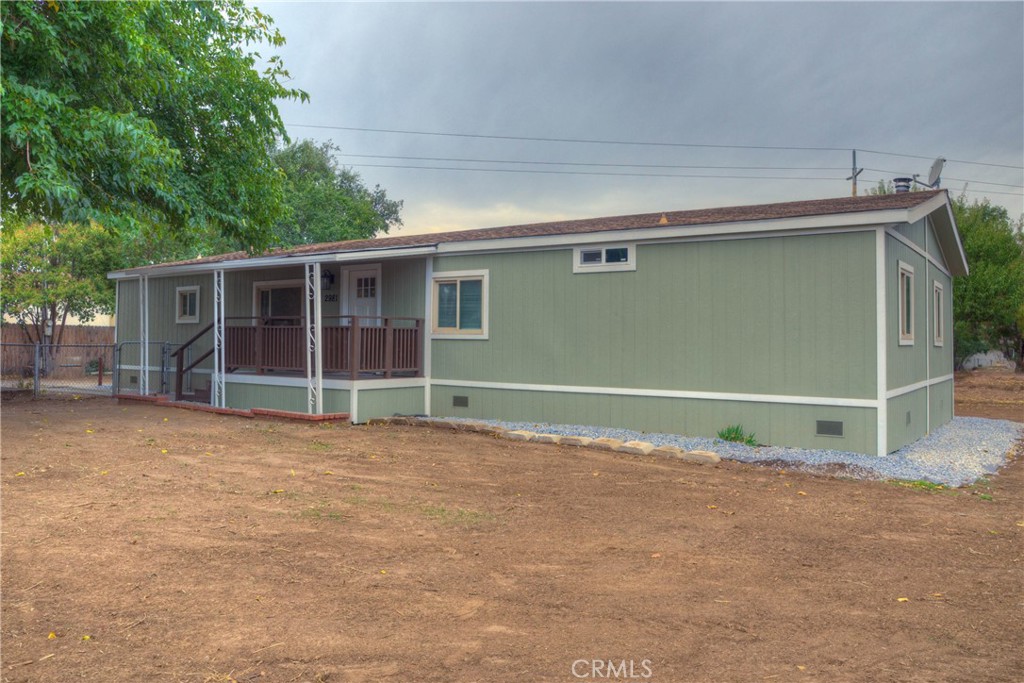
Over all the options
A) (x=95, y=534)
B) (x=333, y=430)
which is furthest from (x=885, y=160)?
(x=95, y=534)

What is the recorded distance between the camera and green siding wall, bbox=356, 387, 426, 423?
11789 millimetres

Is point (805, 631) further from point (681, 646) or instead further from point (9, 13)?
point (9, 13)

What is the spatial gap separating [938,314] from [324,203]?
2206cm

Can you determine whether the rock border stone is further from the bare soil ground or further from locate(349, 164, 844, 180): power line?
locate(349, 164, 844, 180): power line

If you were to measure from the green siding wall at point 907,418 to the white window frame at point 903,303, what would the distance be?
79 cm

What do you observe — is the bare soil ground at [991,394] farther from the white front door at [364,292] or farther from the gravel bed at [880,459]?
the white front door at [364,292]

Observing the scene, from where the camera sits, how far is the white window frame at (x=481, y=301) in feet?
39.9

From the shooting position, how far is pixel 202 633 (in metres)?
3.49

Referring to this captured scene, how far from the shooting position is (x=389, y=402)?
12.2m

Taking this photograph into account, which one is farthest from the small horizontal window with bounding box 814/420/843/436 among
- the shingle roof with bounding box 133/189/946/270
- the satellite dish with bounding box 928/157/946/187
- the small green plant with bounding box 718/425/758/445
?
the satellite dish with bounding box 928/157/946/187

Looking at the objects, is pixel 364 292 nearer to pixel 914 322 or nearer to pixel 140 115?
pixel 140 115

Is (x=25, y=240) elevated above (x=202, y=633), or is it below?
above

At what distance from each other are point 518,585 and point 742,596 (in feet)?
4.15

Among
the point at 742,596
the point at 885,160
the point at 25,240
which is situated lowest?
the point at 742,596
